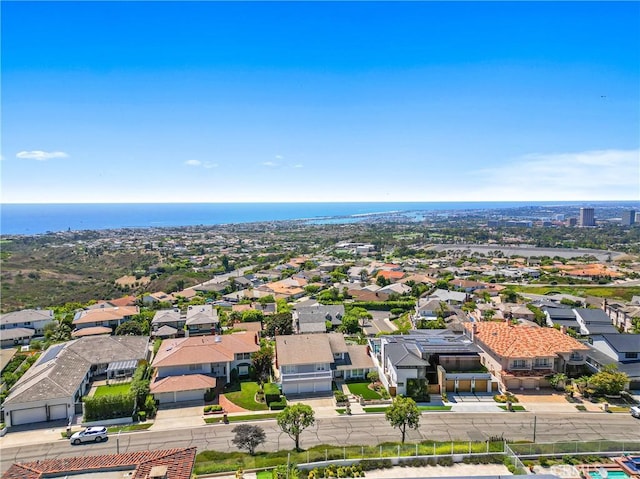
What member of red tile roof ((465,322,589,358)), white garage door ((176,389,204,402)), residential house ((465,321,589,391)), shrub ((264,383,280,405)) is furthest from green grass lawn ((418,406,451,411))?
white garage door ((176,389,204,402))

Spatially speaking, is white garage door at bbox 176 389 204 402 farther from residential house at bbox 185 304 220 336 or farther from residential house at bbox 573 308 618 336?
residential house at bbox 573 308 618 336

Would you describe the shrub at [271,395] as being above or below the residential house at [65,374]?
below

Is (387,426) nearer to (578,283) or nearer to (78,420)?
(78,420)

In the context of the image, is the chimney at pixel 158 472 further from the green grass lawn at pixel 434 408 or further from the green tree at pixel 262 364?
the green grass lawn at pixel 434 408

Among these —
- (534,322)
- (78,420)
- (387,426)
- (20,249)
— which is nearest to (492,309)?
(534,322)

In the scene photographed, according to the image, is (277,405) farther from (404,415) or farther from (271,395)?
(404,415)

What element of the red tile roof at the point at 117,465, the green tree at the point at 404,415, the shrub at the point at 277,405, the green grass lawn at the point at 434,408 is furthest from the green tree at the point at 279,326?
the red tile roof at the point at 117,465
